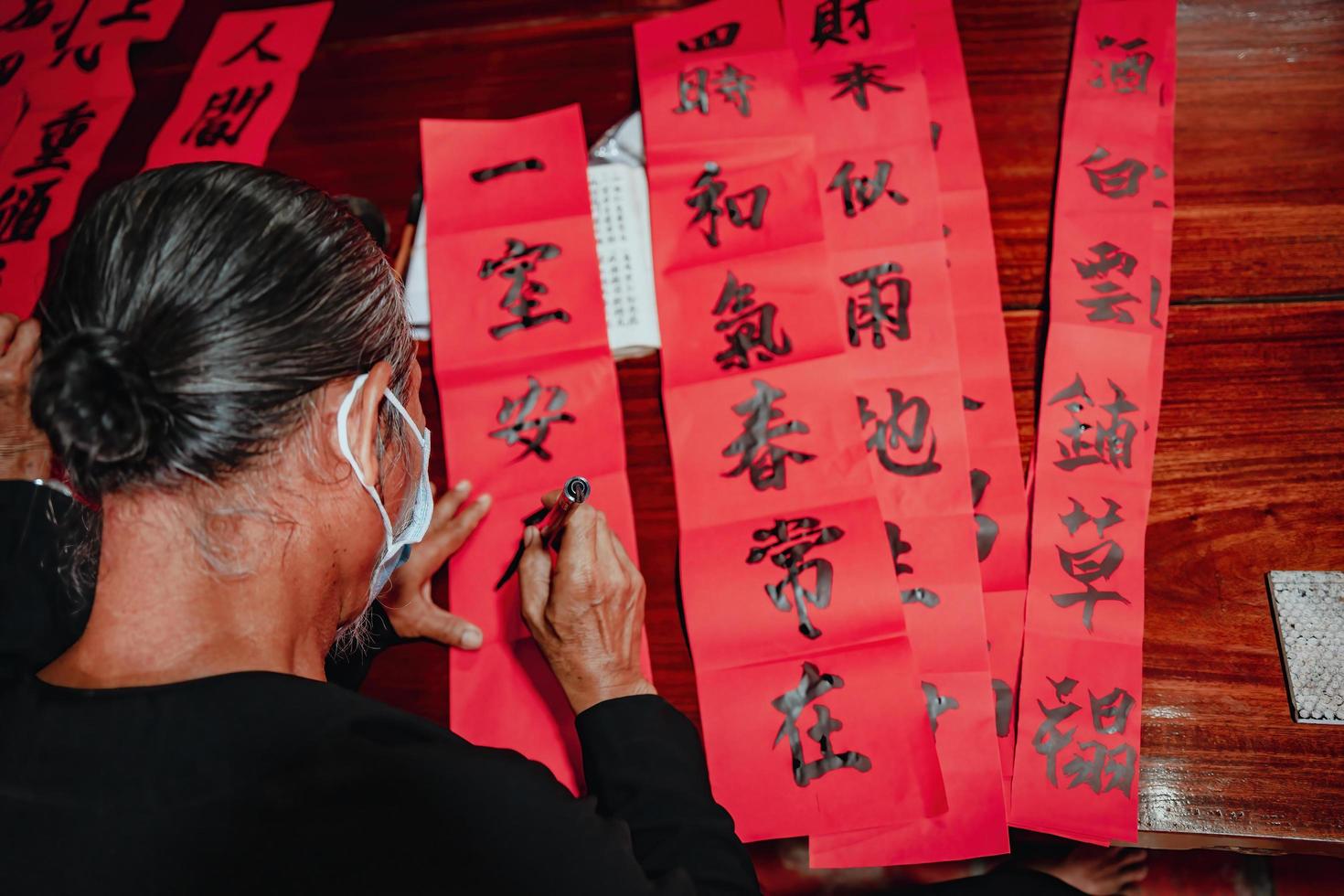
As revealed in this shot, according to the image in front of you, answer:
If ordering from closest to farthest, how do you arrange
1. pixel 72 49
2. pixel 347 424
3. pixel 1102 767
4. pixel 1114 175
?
pixel 347 424 → pixel 1102 767 → pixel 1114 175 → pixel 72 49

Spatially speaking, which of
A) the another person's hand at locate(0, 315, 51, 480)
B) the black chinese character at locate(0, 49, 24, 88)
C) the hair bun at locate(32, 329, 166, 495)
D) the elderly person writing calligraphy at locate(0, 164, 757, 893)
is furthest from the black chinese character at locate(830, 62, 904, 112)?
the black chinese character at locate(0, 49, 24, 88)

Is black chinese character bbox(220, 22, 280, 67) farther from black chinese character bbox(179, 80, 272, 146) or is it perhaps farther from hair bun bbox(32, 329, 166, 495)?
hair bun bbox(32, 329, 166, 495)

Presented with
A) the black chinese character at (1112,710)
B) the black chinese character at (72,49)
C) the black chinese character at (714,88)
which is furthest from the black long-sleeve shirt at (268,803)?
the black chinese character at (72,49)

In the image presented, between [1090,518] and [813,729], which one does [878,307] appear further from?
[813,729]

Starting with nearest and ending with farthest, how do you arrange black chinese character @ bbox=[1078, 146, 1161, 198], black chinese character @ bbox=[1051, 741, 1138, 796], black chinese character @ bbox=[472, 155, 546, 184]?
black chinese character @ bbox=[1051, 741, 1138, 796] < black chinese character @ bbox=[1078, 146, 1161, 198] < black chinese character @ bbox=[472, 155, 546, 184]

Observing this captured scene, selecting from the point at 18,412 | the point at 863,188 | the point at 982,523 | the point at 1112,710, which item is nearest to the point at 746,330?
the point at 863,188

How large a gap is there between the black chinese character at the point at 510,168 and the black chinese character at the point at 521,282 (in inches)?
4.5

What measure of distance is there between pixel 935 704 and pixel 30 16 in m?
1.87

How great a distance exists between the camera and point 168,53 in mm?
1429

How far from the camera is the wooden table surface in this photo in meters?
0.86

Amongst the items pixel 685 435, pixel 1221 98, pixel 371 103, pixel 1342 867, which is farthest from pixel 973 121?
pixel 1342 867

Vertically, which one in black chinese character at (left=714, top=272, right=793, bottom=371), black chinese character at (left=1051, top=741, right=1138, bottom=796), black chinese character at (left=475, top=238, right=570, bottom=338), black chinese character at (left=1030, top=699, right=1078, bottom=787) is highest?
black chinese character at (left=475, top=238, right=570, bottom=338)

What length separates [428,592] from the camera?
998 mm

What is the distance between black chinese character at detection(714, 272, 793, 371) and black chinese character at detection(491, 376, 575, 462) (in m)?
0.21
